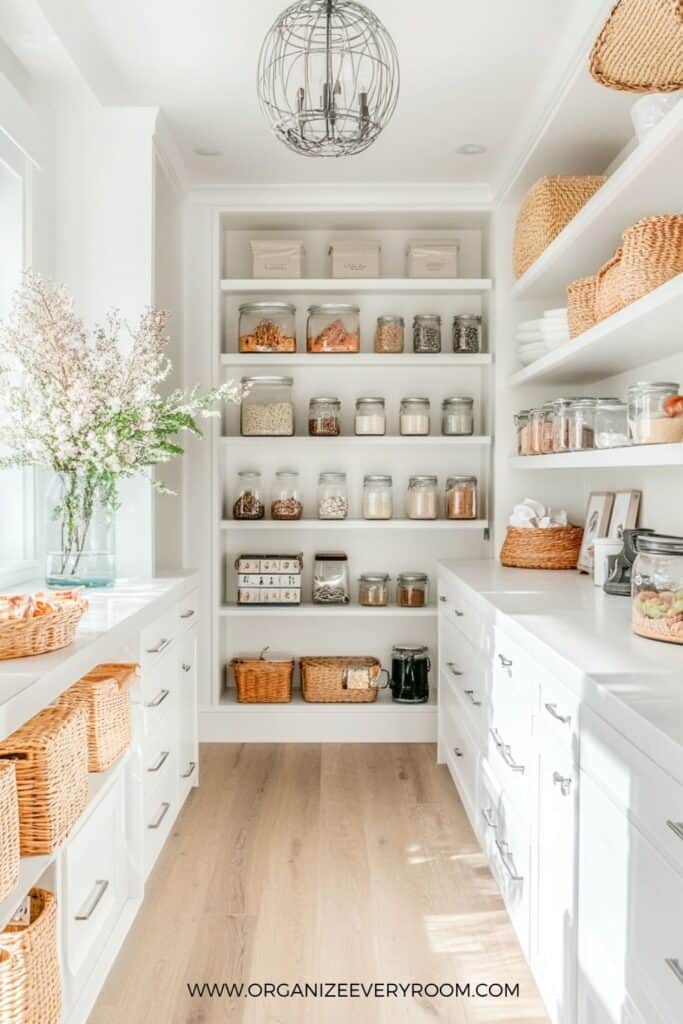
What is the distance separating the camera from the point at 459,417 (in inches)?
154

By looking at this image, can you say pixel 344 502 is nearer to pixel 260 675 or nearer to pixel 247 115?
pixel 260 675

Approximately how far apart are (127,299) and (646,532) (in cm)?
202

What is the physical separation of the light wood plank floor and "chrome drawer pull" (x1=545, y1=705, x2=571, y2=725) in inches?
28.9

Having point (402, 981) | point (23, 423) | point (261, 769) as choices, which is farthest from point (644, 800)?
point (261, 769)

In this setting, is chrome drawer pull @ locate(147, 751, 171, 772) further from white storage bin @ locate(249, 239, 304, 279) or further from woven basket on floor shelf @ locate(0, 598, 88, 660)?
white storage bin @ locate(249, 239, 304, 279)

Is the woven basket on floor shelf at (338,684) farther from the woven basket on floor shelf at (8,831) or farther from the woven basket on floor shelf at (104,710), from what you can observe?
the woven basket on floor shelf at (8,831)

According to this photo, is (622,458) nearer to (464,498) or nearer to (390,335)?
(464,498)

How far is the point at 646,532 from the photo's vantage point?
270 centimetres

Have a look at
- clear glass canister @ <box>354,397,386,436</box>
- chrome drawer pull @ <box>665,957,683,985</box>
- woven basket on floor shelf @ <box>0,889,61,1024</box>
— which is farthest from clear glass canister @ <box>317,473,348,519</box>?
chrome drawer pull @ <box>665,957,683,985</box>

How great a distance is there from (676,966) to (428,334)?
3.11 m

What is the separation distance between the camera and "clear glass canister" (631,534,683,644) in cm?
188

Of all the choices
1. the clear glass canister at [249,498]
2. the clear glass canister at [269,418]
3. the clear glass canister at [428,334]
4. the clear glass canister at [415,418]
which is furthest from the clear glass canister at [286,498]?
the clear glass canister at [428,334]

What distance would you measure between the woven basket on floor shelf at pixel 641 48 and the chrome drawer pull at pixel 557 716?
1.52m

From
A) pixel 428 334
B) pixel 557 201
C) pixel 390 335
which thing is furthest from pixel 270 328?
pixel 557 201
